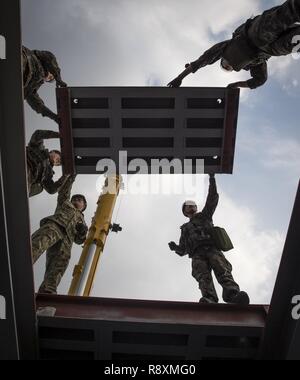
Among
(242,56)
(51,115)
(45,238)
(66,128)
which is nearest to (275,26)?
(242,56)

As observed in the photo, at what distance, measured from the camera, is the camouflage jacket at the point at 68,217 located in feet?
28.3

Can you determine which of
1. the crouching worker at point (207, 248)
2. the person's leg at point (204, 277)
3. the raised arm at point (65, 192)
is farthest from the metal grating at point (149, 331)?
the raised arm at point (65, 192)

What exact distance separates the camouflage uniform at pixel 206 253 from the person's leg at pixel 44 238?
2758 mm

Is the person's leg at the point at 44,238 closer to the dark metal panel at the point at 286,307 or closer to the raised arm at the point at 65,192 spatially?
the raised arm at the point at 65,192

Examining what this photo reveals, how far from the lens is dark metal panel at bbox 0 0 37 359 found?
3588 mm

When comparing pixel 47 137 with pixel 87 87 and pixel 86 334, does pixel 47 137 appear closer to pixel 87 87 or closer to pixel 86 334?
pixel 87 87

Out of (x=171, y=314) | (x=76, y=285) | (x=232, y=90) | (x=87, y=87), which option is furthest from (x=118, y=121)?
(x=171, y=314)

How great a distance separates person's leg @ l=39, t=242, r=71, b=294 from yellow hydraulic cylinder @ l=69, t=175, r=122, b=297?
59 centimetres

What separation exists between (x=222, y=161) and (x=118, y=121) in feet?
8.40

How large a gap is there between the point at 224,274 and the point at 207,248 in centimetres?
91

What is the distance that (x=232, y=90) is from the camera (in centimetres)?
767

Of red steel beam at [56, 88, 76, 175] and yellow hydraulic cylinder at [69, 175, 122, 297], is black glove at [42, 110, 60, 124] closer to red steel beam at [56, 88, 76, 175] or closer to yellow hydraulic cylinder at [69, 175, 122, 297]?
red steel beam at [56, 88, 76, 175]

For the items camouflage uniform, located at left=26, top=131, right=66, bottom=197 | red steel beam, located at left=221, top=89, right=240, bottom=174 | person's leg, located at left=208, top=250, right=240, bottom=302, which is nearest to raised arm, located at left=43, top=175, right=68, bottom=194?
camouflage uniform, located at left=26, top=131, right=66, bottom=197

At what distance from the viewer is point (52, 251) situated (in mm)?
8469
